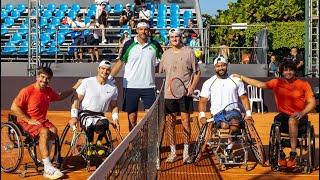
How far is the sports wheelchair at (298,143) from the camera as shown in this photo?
7.55 meters

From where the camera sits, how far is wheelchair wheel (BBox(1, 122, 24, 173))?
24.0 feet

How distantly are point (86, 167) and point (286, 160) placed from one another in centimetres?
241

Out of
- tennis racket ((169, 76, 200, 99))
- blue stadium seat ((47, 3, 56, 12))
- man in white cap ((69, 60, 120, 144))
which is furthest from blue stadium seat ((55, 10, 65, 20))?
man in white cap ((69, 60, 120, 144))

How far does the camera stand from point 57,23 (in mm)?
24469

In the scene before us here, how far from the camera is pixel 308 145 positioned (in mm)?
7637

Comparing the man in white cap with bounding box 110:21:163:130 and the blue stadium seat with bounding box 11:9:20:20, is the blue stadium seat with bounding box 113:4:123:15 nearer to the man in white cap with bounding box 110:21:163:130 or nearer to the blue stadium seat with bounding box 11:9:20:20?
the blue stadium seat with bounding box 11:9:20:20

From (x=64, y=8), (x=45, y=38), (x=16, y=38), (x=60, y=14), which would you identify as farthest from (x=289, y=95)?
(x=64, y=8)

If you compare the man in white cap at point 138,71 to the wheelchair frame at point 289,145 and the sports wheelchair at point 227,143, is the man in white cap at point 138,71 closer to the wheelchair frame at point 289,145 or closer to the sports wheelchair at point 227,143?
the sports wheelchair at point 227,143

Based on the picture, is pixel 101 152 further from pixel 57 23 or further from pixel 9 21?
pixel 9 21

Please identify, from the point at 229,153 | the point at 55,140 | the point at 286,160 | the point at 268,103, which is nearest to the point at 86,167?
the point at 55,140

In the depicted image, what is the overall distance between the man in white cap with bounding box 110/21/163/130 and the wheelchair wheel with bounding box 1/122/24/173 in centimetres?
137

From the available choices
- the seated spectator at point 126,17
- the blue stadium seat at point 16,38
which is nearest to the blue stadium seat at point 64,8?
the blue stadium seat at point 16,38

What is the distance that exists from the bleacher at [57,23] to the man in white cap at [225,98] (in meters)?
13.0

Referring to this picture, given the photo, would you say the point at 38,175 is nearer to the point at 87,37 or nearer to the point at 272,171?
the point at 272,171
